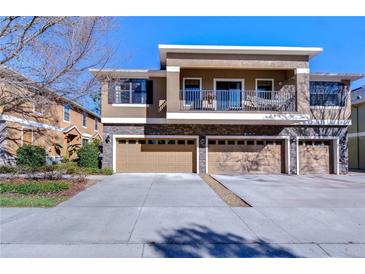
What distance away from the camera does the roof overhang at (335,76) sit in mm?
15875

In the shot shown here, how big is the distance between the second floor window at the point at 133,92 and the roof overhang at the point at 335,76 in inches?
402

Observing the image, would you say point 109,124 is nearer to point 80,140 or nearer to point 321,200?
point 80,140

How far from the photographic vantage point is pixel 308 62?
14750mm

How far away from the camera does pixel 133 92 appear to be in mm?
15703

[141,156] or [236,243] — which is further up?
[141,156]

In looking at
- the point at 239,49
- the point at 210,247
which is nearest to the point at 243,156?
the point at 239,49

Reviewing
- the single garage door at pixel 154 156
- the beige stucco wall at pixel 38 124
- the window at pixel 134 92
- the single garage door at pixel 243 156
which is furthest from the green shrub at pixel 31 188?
the single garage door at pixel 243 156

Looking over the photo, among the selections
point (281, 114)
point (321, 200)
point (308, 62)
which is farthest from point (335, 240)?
point (308, 62)

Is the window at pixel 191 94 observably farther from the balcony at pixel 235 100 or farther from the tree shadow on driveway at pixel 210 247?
the tree shadow on driveway at pixel 210 247

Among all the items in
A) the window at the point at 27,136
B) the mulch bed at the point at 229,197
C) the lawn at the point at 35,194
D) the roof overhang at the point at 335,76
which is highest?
the roof overhang at the point at 335,76

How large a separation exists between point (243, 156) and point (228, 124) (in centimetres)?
224

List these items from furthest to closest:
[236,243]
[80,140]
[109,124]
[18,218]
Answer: [80,140]
[109,124]
[18,218]
[236,243]

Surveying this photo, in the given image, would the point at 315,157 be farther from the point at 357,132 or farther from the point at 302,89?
the point at 357,132

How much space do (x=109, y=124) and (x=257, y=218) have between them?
37.9ft
